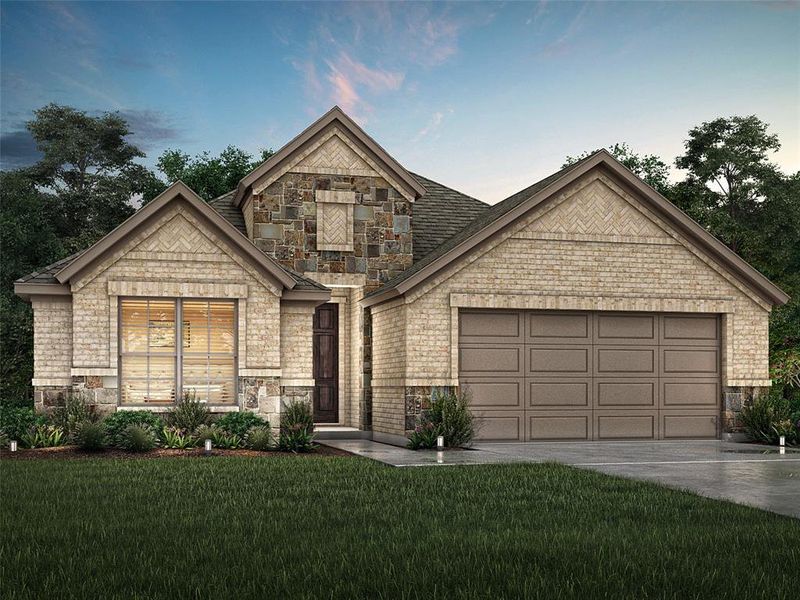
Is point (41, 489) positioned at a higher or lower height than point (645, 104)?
lower

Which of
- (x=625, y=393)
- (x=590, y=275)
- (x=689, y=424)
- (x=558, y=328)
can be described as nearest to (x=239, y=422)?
(x=558, y=328)

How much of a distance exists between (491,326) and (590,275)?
8.48ft

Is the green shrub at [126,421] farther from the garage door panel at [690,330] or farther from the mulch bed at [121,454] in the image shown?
the garage door panel at [690,330]

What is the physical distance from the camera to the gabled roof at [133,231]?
2023 cm

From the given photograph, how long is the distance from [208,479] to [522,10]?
1400 cm

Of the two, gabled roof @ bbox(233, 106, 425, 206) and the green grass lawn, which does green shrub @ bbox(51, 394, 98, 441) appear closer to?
the green grass lawn

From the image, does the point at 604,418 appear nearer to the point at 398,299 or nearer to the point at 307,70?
the point at 398,299

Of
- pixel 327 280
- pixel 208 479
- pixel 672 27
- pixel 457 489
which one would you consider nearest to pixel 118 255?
pixel 327 280

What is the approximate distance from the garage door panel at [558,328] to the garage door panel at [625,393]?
1.10 meters

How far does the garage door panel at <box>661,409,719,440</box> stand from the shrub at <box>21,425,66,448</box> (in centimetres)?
1326

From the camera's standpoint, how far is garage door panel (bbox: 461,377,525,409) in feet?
73.7

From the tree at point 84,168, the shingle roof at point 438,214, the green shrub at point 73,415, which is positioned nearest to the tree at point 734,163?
the shingle roof at point 438,214

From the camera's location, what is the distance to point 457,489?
43.1ft

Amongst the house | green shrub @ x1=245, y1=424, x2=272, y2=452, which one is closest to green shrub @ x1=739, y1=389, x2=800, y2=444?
the house
